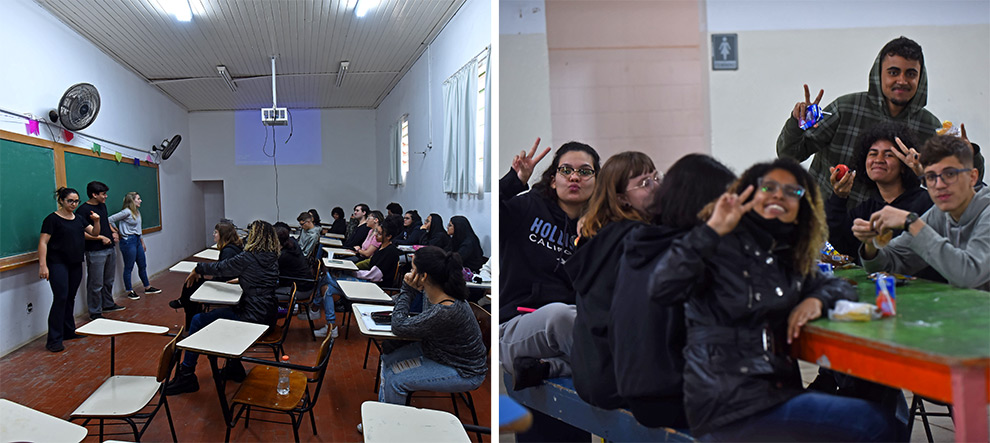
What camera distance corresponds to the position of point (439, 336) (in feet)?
9.95

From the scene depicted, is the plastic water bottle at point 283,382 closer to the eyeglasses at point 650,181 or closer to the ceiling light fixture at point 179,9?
the ceiling light fixture at point 179,9

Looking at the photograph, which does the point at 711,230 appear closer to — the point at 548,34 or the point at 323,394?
the point at 548,34

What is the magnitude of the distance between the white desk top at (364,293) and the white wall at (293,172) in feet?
2.08

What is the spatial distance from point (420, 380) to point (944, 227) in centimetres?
237

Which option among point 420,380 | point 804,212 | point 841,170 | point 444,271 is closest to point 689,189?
point 804,212

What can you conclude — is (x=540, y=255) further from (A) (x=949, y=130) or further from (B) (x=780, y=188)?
(A) (x=949, y=130)

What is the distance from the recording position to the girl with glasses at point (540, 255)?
1667mm

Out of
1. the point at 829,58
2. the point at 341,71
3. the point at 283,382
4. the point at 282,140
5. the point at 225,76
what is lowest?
the point at 283,382

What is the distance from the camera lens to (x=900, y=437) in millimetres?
1252

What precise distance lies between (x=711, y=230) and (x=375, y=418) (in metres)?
1.63

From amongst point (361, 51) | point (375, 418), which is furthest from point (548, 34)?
point (361, 51)

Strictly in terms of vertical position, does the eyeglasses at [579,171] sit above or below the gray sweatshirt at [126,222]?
above

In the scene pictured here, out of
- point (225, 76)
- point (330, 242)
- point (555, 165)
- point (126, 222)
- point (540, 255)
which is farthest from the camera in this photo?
point (330, 242)

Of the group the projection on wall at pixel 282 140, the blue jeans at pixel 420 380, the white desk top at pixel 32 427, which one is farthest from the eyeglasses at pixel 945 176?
the projection on wall at pixel 282 140
